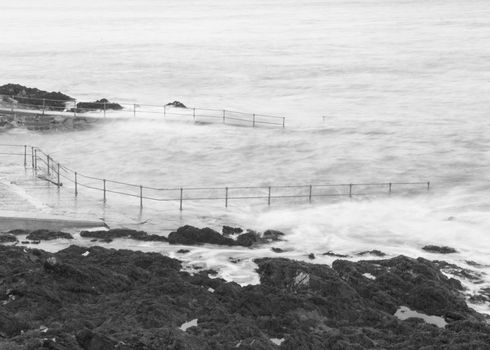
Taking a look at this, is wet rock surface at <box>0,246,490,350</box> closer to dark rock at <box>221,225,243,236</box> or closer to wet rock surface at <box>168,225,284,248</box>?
wet rock surface at <box>168,225,284,248</box>

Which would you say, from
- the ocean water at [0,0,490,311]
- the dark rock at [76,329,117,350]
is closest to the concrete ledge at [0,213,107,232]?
the ocean water at [0,0,490,311]

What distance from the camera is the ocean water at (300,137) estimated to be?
81.0 feet

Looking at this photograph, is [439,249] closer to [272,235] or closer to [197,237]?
[272,235]

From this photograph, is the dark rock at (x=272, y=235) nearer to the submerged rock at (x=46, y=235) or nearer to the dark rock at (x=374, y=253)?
the dark rock at (x=374, y=253)

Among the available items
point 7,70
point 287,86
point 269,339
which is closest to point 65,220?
point 269,339

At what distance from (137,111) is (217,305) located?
29.4m

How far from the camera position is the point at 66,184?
96.0 feet

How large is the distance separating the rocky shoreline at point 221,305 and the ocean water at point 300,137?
1.58 metres

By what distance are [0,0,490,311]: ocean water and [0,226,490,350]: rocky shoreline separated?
1585mm

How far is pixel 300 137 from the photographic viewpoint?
128ft

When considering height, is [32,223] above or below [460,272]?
above

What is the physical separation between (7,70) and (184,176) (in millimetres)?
38784

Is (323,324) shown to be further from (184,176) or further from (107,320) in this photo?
(184,176)

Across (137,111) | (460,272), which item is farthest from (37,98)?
(460,272)
